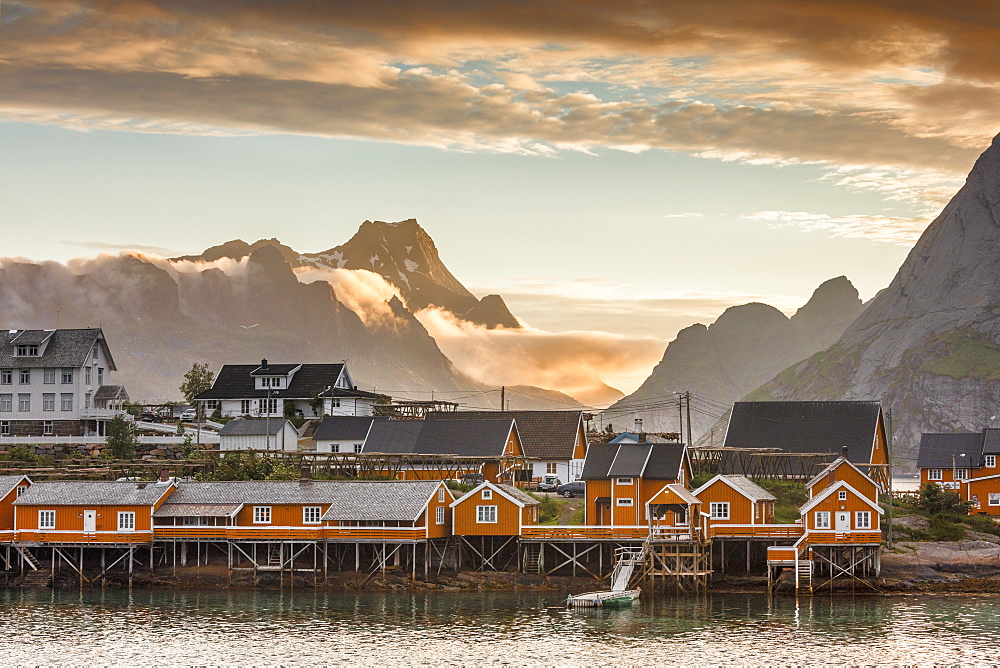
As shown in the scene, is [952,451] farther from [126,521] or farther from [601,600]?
[126,521]

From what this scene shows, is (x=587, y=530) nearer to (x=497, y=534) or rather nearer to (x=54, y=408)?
(x=497, y=534)

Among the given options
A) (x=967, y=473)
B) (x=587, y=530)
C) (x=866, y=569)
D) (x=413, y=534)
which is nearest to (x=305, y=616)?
(x=413, y=534)

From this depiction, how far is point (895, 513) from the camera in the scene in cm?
9150

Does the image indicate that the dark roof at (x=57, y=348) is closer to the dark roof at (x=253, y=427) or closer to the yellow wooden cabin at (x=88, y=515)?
the dark roof at (x=253, y=427)

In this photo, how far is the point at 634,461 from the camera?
8462cm

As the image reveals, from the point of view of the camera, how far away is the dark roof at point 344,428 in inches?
4286

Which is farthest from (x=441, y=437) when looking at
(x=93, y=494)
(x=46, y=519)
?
(x=46, y=519)

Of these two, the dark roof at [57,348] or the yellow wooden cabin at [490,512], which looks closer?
the yellow wooden cabin at [490,512]

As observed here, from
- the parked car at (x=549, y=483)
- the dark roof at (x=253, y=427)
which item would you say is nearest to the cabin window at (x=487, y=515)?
the parked car at (x=549, y=483)

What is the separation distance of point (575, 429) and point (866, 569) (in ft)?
113

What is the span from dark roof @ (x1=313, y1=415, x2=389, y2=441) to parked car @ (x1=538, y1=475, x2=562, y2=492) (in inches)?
603

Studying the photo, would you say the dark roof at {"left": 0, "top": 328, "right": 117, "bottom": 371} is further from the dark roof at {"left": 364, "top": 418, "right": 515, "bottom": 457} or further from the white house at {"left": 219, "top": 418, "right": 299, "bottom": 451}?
the dark roof at {"left": 364, "top": 418, "right": 515, "bottom": 457}

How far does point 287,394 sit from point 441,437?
82.2ft

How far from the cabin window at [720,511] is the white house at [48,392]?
6025cm
